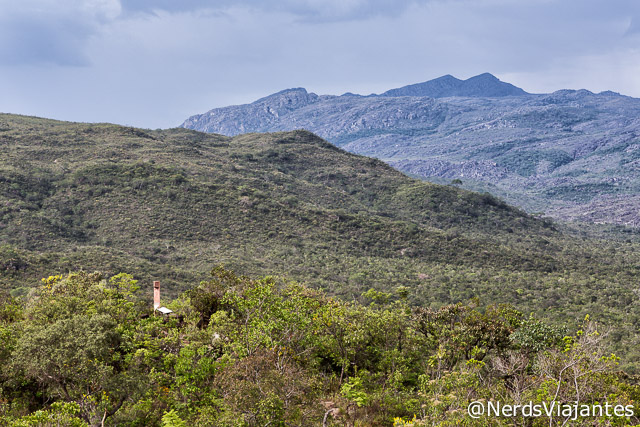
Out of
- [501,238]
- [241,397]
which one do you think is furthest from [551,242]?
[241,397]

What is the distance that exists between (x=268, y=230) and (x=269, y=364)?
2752 inches

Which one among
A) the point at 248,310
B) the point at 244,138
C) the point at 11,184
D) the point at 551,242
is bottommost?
the point at 551,242

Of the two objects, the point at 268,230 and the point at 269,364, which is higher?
the point at 269,364

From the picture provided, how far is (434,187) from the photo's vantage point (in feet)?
403

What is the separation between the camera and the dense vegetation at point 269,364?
13430 mm

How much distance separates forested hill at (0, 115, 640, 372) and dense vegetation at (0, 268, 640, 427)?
2496 centimetres

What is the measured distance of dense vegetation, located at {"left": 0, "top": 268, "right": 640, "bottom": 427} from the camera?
44.1ft

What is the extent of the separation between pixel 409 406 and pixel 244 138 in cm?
16339

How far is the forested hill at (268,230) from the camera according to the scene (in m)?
58.2

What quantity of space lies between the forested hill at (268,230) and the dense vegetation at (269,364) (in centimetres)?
2496

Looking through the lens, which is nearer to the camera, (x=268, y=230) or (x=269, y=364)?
(x=269, y=364)

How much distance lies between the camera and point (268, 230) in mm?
83938

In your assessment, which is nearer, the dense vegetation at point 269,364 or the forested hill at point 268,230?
the dense vegetation at point 269,364

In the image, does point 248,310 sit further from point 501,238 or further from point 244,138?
point 244,138
